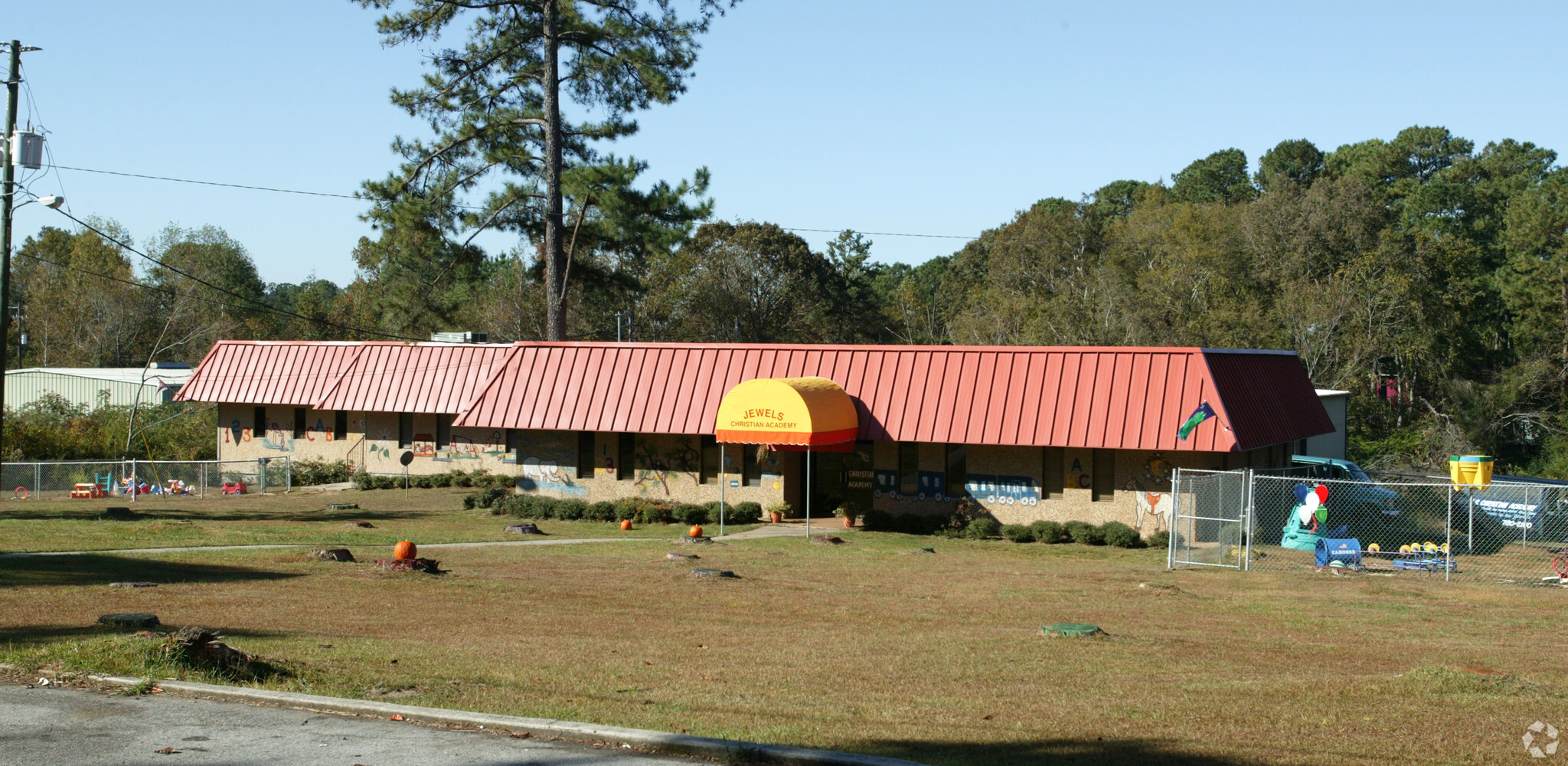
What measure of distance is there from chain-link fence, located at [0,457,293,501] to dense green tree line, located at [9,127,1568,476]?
26.8 ft

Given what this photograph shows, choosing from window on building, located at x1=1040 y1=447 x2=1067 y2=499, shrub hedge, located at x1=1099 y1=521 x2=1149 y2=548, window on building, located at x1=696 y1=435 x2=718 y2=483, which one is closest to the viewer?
shrub hedge, located at x1=1099 y1=521 x2=1149 y2=548

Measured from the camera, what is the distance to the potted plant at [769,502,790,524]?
100 feet

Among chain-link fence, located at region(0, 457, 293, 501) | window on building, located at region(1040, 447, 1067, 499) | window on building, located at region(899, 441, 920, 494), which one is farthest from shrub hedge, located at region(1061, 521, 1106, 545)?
chain-link fence, located at region(0, 457, 293, 501)

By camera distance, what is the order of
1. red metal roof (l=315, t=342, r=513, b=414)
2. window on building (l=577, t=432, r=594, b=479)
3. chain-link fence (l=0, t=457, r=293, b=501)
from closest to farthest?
1. chain-link fence (l=0, t=457, r=293, b=501)
2. window on building (l=577, t=432, r=594, b=479)
3. red metal roof (l=315, t=342, r=513, b=414)

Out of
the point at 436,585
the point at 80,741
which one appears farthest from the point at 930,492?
the point at 80,741

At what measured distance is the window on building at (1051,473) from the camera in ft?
94.0

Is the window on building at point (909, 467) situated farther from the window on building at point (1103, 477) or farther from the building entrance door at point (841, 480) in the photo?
the window on building at point (1103, 477)

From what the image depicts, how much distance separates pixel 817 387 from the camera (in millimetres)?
28938

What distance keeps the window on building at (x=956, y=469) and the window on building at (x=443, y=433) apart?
18.3 meters

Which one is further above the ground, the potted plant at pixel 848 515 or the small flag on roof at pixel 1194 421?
the small flag on roof at pixel 1194 421

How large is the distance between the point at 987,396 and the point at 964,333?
103ft

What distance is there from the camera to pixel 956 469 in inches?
1169

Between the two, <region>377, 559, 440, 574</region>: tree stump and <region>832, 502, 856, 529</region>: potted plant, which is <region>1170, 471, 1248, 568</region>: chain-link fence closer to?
<region>832, 502, 856, 529</region>: potted plant

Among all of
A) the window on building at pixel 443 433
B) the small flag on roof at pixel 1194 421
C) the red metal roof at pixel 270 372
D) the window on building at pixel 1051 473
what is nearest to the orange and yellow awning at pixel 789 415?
the window on building at pixel 1051 473
